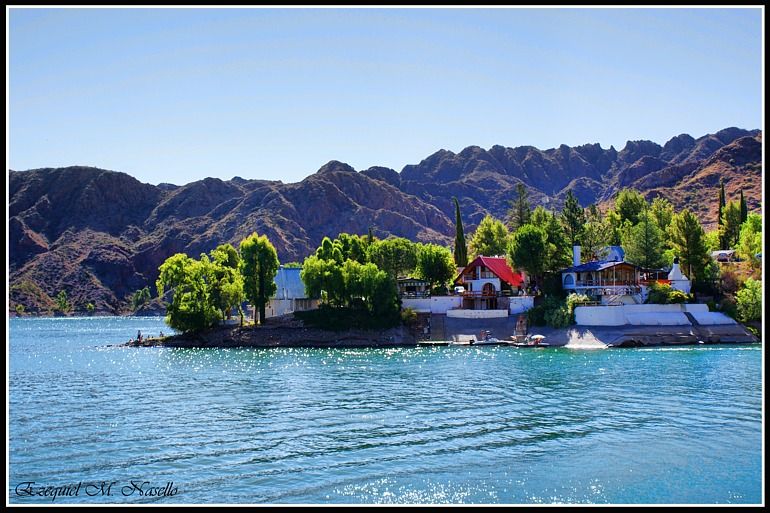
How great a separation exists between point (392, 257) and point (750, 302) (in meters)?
38.5

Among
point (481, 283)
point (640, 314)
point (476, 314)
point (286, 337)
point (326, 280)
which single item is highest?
point (326, 280)

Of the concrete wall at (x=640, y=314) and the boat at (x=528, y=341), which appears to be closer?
the boat at (x=528, y=341)

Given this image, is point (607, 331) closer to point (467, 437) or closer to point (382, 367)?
point (382, 367)

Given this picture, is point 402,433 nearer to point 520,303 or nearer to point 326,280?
point 520,303

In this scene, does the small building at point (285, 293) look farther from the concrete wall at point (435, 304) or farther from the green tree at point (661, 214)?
the green tree at point (661, 214)

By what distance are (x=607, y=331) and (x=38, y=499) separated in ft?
168

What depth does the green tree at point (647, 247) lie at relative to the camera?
7338 cm

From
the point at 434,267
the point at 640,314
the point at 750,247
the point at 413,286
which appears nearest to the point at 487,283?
the point at 434,267

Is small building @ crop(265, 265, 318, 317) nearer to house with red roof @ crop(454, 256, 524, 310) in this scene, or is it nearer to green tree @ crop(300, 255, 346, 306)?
green tree @ crop(300, 255, 346, 306)

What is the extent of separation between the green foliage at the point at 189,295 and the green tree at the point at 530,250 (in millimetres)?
31807

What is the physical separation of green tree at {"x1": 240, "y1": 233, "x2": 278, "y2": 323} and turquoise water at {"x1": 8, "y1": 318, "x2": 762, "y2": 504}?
28573mm

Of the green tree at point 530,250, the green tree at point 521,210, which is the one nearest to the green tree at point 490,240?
the green tree at point 521,210

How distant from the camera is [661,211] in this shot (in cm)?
9525

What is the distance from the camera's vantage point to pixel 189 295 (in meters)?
72.9
